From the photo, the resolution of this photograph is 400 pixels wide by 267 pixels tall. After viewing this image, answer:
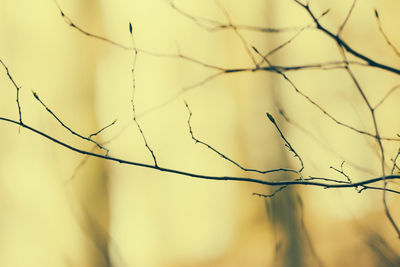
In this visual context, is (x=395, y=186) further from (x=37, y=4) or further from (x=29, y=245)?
(x=37, y=4)

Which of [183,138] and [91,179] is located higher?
[183,138]

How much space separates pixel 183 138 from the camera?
1865 mm

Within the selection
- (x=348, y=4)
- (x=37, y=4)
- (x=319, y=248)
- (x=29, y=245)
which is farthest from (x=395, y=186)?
(x=37, y=4)

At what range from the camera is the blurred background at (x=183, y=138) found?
175 centimetres

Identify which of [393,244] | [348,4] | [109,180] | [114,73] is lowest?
[393,244]

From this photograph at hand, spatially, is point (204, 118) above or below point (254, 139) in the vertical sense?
above

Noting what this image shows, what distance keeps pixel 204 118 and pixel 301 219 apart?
655 millimetres

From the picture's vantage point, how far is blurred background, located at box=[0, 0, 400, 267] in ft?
5.73

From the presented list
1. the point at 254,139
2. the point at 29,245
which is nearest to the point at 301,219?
the point at 254,139

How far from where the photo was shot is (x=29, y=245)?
1748 millimetres

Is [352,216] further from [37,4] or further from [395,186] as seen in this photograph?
[37,4]

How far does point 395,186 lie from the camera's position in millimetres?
1939

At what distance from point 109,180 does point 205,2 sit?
0.91 m

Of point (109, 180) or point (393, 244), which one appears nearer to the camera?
point (109, 180)
